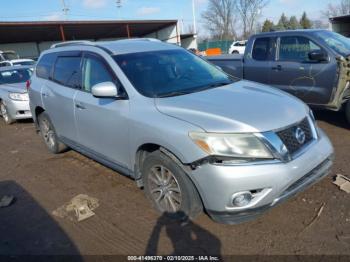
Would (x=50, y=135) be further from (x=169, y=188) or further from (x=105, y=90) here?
(x=169, y=188)

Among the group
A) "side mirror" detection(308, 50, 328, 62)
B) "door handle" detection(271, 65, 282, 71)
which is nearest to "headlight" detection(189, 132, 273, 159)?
"side mirror" detection(308, 50, 328, 62)

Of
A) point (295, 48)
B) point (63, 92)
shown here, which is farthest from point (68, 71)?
point (295, 48)

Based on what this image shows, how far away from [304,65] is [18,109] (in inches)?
280

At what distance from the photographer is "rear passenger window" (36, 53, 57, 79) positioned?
5.96m

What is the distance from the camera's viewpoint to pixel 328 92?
21.2ft

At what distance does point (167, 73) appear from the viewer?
4.36 m

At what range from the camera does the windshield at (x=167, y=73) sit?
407 centimetres

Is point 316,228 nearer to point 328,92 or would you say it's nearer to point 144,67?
point 144,67

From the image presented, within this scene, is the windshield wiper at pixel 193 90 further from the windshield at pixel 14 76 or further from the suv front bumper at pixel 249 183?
the windshield at pixel 14 76

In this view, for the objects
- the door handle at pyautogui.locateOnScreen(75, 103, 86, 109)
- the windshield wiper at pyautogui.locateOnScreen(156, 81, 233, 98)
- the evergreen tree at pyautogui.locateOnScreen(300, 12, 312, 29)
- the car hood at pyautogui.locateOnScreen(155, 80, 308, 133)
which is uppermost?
the windshield wiper at pyautogui.locateOnScreen(156, 81, 233, 98)

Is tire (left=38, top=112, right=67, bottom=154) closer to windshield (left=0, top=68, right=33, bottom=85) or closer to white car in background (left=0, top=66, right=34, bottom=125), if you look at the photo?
white car in background (left=0, top=66, right=34, bottom=125)

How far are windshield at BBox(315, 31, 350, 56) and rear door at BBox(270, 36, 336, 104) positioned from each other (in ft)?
0.84

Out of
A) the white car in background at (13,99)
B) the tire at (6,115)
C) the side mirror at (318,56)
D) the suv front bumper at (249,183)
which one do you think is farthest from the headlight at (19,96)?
the suv front bumper at (249,183)

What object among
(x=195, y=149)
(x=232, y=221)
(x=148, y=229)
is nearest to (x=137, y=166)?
(x=148, y=229)
